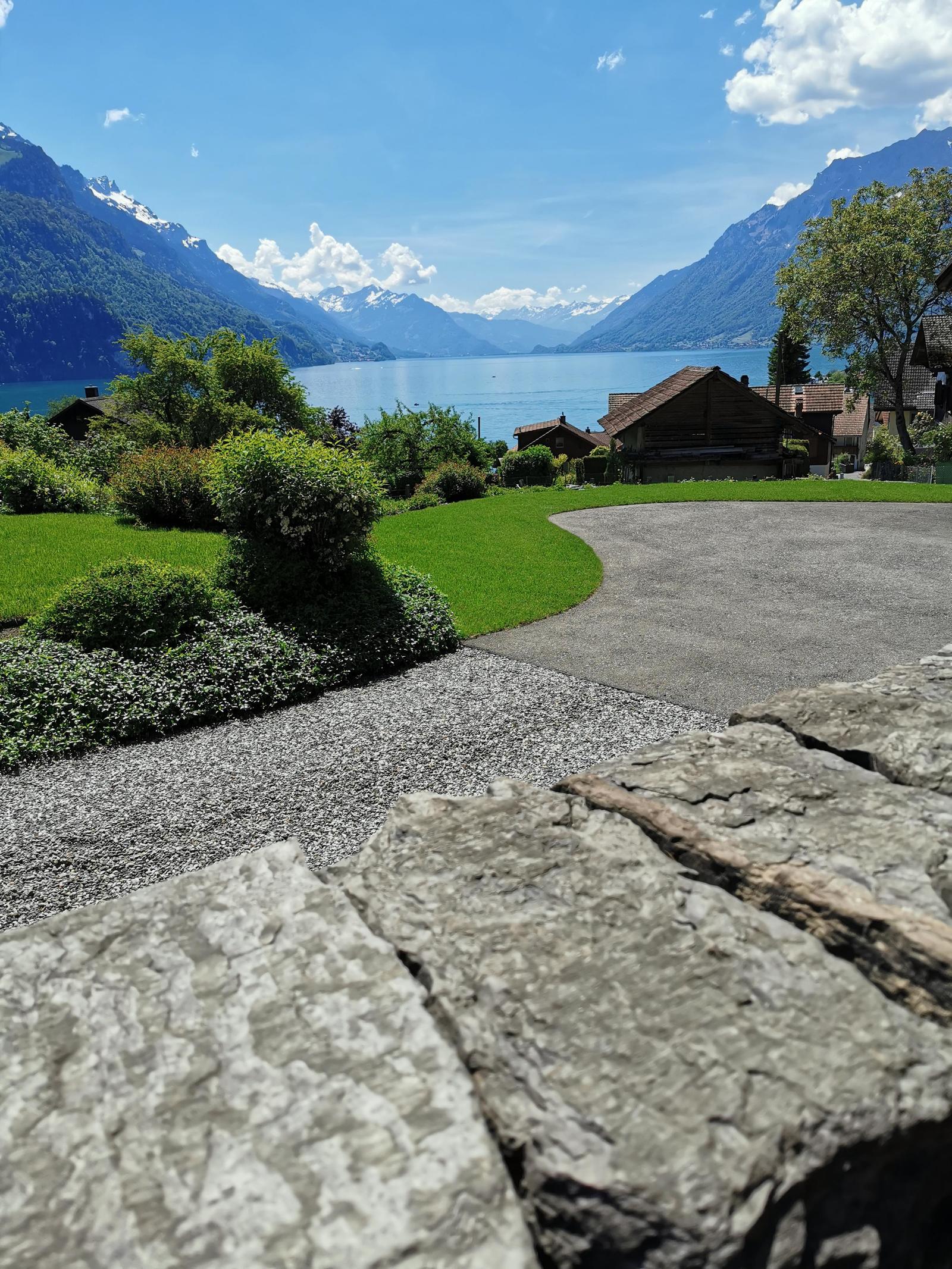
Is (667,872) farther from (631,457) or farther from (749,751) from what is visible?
(631,457)

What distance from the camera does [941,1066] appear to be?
4.61 ft

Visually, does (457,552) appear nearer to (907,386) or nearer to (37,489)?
(37,489)

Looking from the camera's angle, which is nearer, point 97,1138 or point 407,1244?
point 407,1244

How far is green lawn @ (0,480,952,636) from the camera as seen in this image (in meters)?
12.3

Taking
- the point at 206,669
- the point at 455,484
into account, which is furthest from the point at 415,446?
the point at 206,669

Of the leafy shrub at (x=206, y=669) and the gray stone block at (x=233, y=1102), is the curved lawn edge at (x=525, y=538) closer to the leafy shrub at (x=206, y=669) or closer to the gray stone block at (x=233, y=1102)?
the leafy shrub at (x=206, y=669)

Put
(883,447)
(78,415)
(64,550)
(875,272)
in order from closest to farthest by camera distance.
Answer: (64,550)
(875,272)
(883,447)
(78,415)

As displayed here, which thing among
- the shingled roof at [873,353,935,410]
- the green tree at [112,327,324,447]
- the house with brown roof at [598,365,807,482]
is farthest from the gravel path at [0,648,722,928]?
the shingled roof at [873,353,935,410]

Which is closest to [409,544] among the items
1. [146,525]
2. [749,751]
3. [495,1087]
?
[146,525]

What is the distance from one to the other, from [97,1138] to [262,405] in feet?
168

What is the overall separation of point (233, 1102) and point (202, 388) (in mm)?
47895

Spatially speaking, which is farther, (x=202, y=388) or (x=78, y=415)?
(x=78, y=415)

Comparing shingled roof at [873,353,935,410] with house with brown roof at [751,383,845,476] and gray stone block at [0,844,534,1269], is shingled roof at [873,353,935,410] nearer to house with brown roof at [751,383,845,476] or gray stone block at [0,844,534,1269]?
house with brown roof at [751,383,845,476]

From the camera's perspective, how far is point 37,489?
1983 cm
